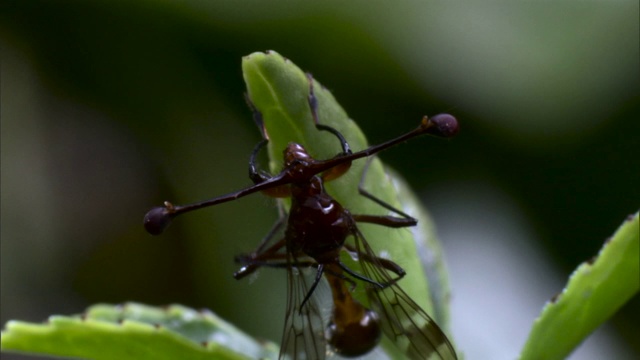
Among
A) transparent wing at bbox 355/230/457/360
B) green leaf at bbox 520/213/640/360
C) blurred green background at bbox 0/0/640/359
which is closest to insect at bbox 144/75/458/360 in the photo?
transparent wing at bbox 355/230/457/360

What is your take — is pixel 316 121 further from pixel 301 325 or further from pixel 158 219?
pixel 301 325

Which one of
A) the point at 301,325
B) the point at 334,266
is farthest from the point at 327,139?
the point at 301,325

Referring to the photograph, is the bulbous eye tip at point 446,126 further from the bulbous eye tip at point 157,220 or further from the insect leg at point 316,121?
the bulbous eye tip at point 157,220

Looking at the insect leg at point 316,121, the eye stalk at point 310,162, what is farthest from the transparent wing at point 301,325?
the insect leg at point 316,121

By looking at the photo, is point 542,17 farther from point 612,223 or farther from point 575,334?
point 575,334

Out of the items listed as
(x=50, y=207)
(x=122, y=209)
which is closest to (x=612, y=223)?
(x=122, y=209)
